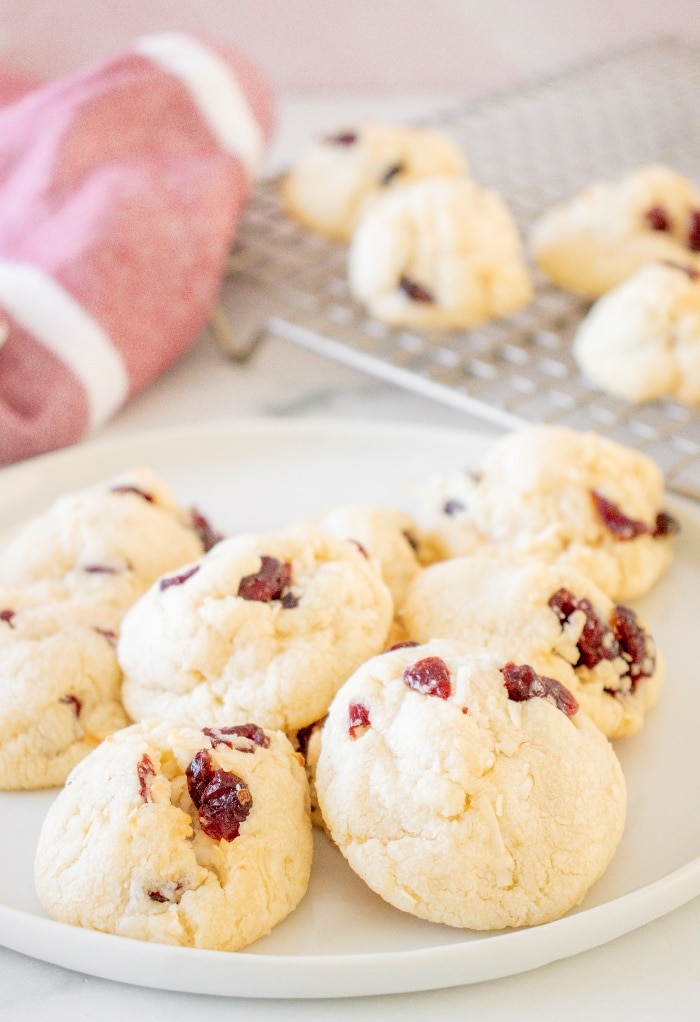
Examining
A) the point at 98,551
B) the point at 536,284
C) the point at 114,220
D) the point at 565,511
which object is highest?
the point at 114,220

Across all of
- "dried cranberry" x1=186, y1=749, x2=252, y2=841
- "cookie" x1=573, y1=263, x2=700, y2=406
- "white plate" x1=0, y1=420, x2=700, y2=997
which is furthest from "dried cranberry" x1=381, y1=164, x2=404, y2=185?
"dried cranberry" x1=186, y1=749, x2=252, y2=841

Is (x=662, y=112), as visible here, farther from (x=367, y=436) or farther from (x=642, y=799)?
(x=642, y=799)

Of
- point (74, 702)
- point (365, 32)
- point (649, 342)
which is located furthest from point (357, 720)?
point (365, 32)

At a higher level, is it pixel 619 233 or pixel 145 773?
pixel 145 773

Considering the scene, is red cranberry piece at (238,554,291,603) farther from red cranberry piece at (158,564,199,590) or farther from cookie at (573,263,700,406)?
cookie at (573,263,700,406)

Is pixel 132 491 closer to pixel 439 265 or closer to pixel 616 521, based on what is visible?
pixel 616 521
